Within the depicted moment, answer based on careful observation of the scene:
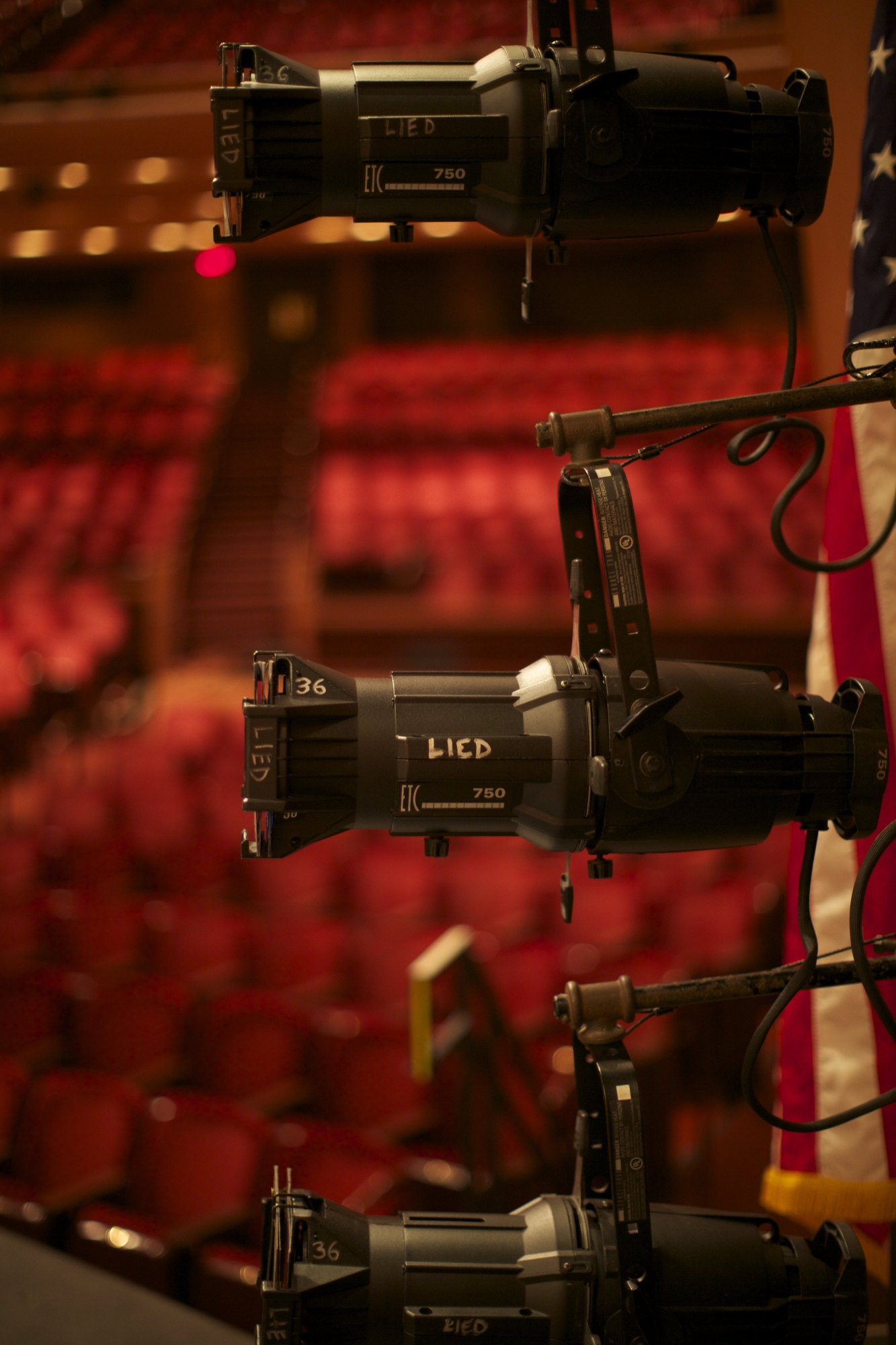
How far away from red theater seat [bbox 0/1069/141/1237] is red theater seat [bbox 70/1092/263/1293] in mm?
63

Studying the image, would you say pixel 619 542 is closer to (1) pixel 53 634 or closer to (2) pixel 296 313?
(1) pixel 53 634

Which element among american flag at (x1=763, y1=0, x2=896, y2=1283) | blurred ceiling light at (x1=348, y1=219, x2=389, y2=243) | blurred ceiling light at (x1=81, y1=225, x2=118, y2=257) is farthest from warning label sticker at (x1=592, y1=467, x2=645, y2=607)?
blurred ceiling light at (x1=81, y1=225, x2=118, y2=257)

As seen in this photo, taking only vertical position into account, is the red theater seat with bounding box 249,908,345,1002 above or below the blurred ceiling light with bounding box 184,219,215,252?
below

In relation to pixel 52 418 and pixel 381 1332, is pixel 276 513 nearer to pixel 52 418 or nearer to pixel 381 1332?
pixel 52 418

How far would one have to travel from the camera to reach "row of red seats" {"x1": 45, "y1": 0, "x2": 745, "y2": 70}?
7273 mm

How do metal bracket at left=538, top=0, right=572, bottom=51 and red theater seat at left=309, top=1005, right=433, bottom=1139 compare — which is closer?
metal bracket at left=538, top=0, right=572, bottom=51

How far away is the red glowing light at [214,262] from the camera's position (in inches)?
345

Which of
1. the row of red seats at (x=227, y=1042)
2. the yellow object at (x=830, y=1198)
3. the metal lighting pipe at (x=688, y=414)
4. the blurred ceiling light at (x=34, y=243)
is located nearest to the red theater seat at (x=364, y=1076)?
the row of red seats at (x=227, y=1042)

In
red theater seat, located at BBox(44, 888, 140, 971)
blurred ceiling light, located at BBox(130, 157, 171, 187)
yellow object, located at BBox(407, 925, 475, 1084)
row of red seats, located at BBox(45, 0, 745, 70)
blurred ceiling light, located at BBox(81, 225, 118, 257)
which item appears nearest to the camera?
yellow object, located at BBox(407, 925, 475, 1084)

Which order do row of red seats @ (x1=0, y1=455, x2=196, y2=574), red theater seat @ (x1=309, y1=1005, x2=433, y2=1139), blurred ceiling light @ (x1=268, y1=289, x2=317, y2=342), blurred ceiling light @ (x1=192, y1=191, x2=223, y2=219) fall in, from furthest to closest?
blurred ceiling light @ (x1=268, y1=289, x2=317, y2=342)
blurred ceiling light @ (x1=192, y1=191, x2=223, y2=219)
row of red seats @ (x1=0, y1=455, x2=196, y2=574)
red theater seat @ (x1=309, y1=1005, x2=433, y2=1139)

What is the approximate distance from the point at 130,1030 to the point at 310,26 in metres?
8.03

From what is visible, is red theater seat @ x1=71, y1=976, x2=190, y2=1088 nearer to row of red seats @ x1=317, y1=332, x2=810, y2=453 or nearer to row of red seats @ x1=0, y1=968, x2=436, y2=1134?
row of red seats @ x1=0, y1=968, x2=436, y2=1134

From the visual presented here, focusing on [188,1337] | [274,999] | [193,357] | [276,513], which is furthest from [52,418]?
[188,1337]

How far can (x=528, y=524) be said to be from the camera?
6.59m
